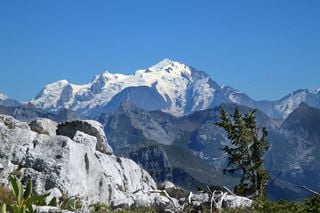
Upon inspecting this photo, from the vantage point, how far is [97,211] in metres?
22.8

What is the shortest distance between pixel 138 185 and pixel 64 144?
49.6 feet

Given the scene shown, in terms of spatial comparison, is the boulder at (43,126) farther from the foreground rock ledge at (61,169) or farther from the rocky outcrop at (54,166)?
the rocky outcrop at (54,166)

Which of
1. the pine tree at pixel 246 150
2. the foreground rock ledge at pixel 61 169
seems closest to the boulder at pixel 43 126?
the foreground rock ledge at pixel 61 169

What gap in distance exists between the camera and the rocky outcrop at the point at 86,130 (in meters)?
47.4

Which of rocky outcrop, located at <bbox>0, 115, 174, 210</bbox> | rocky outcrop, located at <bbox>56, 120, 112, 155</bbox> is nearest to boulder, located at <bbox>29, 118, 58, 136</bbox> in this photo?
rocky outcrop, located at <bbox>56, 120, 112, 155</bbox>

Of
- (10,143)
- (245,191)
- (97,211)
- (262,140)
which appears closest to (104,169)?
(10,143)

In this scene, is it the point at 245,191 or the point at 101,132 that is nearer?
the point at 101,132

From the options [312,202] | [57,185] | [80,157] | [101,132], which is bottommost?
[312,202]

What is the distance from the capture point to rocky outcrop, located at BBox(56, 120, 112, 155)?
4742cm

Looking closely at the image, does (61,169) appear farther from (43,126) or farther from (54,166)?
(43,126)

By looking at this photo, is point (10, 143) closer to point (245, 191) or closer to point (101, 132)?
point (101, 132)

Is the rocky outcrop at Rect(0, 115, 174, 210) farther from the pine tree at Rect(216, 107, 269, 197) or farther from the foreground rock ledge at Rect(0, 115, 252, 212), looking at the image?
the pine tree at Rect(216, 107, 269, 197)

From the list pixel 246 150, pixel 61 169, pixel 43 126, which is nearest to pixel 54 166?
pixel 61 169

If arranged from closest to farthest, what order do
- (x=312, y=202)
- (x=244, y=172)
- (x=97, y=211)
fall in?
(x=312, y=202) < (x=97, y=211) < (x=244, y=172)
